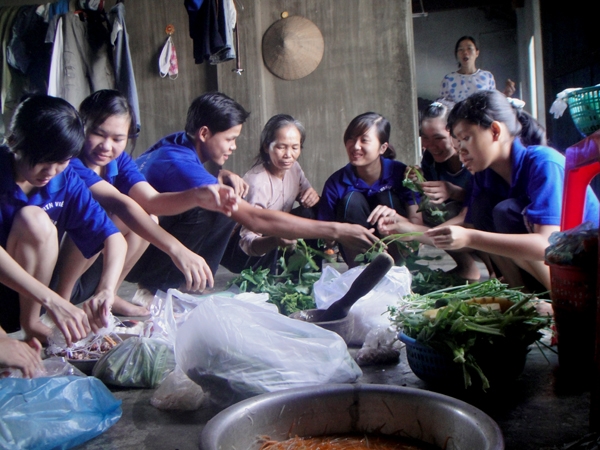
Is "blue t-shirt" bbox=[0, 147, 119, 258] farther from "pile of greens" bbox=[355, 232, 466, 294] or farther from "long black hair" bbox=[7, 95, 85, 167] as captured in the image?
"pile of greens" bbox=[355, 232, 466, 294]

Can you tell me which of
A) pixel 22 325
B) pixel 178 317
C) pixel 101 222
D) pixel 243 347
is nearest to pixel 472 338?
pixel 243 347

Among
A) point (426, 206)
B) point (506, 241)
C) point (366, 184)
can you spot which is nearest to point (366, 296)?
point (506, 241)

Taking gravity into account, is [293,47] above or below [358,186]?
above

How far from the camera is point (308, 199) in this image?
3930 millimetres

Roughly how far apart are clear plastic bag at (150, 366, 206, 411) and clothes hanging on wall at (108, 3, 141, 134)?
317cm

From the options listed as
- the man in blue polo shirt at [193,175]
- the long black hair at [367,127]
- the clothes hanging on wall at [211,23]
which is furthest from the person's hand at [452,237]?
the clothes hanging on wall at [211,23]

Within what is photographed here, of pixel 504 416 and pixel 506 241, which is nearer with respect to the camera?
pixel 504 416

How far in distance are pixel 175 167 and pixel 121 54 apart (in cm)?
193

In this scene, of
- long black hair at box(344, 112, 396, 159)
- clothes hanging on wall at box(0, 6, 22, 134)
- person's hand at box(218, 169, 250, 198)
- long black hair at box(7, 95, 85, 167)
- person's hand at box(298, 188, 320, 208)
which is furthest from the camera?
clothes hanging on wall at box(0, 6, 22, 134)

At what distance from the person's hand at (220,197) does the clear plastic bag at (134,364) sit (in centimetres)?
91

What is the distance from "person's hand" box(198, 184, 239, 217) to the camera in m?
2.77

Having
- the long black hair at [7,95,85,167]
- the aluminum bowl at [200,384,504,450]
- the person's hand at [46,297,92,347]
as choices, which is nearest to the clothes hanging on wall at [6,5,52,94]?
the long black hair at [7,95,85,167]

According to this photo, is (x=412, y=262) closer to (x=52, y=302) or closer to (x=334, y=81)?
(x=52, y=302)

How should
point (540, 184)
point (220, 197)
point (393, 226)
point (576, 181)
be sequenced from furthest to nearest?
point (393, 226)
point (220, 197)
point (540, 184)
point (576, 181)
